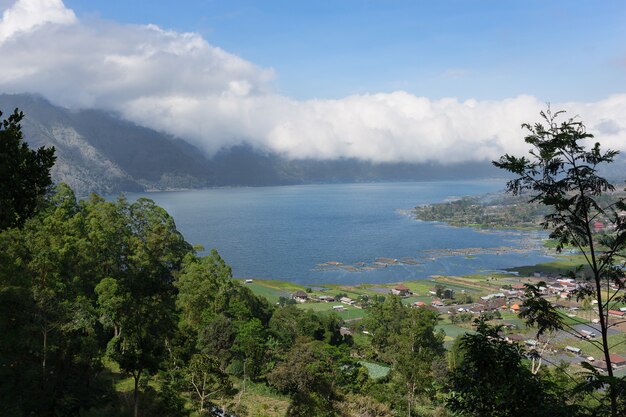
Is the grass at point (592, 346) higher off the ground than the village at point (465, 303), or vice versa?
the village at point (465, 303)

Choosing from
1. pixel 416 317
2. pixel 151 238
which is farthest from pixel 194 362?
pixel 416 317

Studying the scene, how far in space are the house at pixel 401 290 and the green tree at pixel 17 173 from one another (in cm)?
5206

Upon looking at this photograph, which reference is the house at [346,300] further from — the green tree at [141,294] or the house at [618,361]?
the green tree at [141,294]

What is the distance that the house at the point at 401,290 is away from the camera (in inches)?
2271

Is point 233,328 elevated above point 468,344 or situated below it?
below

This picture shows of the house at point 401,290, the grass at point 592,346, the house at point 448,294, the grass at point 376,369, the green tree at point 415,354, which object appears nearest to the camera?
the green tree at point 415,354

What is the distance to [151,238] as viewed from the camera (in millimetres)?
26516

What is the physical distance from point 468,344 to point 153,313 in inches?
383

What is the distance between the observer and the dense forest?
638 centimetres

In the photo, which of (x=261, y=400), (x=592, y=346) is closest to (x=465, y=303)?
(x=592, y=346)

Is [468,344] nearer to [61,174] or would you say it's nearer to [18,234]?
[18,234]

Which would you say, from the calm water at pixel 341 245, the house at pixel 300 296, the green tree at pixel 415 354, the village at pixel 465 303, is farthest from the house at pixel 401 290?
the green tree at pixel 415 354

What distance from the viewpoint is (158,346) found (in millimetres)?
13031

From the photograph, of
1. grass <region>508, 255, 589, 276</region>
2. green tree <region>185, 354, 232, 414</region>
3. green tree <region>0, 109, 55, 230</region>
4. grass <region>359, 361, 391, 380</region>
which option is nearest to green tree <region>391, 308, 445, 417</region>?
grass <region>359, 361, 391, 380</region>
